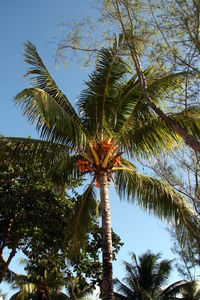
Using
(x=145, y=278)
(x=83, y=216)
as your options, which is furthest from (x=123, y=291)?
(x=83, y=216)

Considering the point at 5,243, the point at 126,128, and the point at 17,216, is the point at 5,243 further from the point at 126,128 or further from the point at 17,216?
the point at 126,128

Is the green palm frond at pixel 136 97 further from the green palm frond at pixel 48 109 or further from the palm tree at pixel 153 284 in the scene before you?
the palm tree at pixel 153 284

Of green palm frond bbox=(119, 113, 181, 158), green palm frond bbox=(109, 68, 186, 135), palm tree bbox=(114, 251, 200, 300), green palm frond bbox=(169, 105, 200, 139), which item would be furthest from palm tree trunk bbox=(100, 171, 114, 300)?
palm tree bbox=(114, 251, 200, 300)

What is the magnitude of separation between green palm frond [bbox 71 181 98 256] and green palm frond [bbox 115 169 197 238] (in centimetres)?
100

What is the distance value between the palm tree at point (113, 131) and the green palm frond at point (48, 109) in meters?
0.02

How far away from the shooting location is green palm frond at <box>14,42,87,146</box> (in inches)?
267

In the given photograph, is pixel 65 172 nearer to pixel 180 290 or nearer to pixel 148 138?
pixel 148 138

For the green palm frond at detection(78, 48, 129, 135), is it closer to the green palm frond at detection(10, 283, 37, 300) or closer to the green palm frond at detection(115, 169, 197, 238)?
the green palm frond at detection(115, 169, 197, 238)

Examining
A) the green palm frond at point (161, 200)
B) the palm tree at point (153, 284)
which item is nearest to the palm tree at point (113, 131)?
the green palm frond at point (161, 200)

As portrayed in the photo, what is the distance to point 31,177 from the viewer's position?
10555 millimetres

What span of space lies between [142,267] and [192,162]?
11427mm

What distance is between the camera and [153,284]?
18.0 m

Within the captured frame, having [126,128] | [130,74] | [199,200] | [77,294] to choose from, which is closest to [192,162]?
[199,200]

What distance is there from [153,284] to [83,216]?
10466 millimetres
